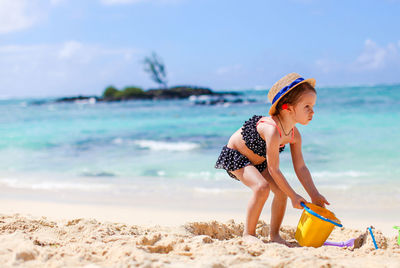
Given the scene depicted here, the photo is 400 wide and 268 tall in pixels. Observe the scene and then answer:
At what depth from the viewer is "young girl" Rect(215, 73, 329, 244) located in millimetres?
2660

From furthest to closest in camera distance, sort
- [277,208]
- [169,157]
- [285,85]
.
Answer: [169,157] < [277,208] < [285,85]

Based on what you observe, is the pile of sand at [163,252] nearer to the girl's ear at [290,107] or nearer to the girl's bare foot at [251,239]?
the girl's bare foot at [251,239]

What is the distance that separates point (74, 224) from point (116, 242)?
104 centimetres

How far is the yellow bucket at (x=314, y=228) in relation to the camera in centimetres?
257

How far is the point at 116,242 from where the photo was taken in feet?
7.67

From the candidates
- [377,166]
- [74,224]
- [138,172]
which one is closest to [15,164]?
[138,172]

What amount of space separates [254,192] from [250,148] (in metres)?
0.31

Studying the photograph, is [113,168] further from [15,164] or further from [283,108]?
[283,108]

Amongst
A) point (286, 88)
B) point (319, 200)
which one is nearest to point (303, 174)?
point (319, 200)

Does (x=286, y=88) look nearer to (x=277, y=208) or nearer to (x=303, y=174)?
(x=303, y=174)

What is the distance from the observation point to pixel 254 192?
2.74m

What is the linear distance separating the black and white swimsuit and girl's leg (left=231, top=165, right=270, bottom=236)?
0.07 metres

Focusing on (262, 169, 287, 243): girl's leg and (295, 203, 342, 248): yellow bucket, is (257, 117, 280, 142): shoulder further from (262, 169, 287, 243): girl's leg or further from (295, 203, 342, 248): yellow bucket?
(295, 203, 342, 248): yellow bucket

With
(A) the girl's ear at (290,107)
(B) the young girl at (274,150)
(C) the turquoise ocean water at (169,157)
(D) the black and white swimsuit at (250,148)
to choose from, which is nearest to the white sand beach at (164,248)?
(B) the young girl at (274,150)
